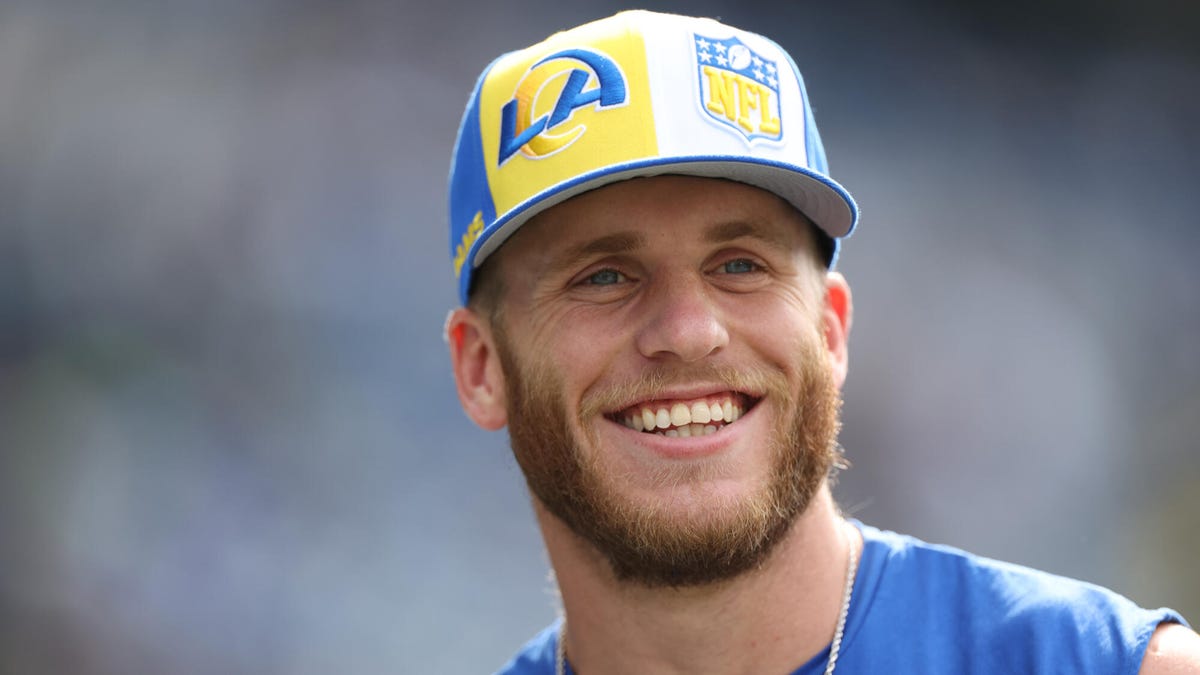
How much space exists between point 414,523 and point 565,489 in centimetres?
271

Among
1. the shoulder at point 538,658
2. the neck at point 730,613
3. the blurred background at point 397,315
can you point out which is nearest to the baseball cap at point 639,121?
the neck at point 730,613

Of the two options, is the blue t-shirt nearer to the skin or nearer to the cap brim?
the skin

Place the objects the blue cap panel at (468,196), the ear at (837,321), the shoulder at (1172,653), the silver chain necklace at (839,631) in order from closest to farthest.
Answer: the shoulder at (1172,653) < the silver chain necklace at (839,631) < the blue cap panel at (468,196) < the ear at (837,321)

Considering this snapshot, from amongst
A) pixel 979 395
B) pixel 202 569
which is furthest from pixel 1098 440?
pixel 202 569

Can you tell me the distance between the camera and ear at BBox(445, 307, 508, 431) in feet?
8.25

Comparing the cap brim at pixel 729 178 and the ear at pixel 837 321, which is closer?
the cap brim at pixel 729 178

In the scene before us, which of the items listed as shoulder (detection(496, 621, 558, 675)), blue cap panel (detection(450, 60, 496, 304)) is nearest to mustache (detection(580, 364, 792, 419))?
blue cap panel (detection(450, 60, 496, 304))

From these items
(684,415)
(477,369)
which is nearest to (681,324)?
(684,415)

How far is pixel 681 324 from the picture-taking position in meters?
2.17

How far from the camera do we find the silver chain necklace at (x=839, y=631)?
226cm

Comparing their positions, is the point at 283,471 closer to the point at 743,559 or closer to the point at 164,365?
the point at 164,365

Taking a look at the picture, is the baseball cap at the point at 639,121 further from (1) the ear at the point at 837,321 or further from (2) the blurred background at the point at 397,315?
(2) the blurred background at the point at 397,315

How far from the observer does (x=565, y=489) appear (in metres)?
2.29

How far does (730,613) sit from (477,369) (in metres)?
0.74
